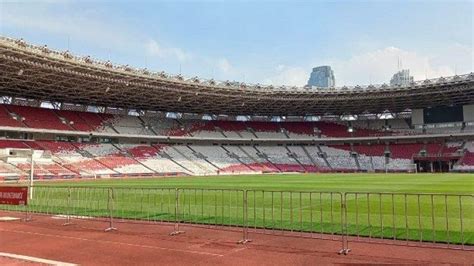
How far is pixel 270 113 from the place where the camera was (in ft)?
266

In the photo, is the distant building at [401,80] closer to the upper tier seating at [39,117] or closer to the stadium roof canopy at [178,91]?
the stadium roof canopy at [178,91]

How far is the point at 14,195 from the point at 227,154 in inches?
2273

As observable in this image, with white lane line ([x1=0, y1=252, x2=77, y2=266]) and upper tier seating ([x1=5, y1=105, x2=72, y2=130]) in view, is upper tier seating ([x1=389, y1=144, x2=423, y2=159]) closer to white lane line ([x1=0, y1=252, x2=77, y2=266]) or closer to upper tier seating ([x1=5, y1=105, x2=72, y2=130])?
upper tier seating ([x1=5, y1=105, x2=72, y2=130])

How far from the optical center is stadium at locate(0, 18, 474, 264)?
13570 mm

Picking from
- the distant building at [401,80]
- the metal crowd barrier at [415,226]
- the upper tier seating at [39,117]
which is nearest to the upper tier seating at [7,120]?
the upper tier seating at [39,117]

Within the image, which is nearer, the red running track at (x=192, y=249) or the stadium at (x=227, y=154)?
the red running track at (x=192, y=249)

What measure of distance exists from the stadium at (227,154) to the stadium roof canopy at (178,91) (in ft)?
0.79

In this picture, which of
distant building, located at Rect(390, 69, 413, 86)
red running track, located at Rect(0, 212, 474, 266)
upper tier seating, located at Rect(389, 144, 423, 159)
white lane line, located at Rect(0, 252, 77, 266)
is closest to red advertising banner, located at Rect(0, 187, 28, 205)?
red running track, located at Rect(0, 212, 474, 266)

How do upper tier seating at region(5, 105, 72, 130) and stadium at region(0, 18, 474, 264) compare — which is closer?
stadium at region(0, 18, 474, 264)

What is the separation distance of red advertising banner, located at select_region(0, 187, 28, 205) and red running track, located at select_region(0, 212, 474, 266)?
242cm

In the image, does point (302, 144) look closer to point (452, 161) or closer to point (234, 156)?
point (234, 156)

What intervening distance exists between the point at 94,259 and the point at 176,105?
196ft

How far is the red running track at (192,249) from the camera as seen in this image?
30.8 feet

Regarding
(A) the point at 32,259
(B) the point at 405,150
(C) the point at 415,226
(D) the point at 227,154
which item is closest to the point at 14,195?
(A) the point at 32,259
